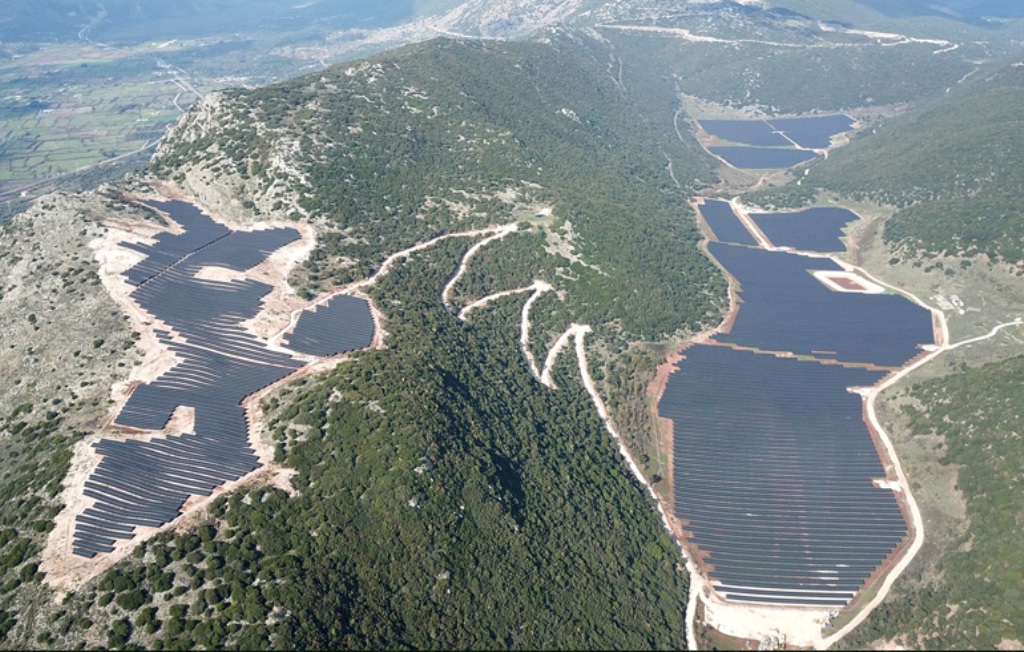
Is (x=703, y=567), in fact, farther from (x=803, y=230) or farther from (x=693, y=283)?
(x=803, y=230)

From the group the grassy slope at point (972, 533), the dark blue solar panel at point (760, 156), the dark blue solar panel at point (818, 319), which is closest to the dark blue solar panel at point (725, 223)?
the dark blue solar panel at point (818, 319)

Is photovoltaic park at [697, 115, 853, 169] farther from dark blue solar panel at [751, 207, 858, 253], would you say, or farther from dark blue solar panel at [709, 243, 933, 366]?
dark blue solar panel at [709, 243, 933, 366]

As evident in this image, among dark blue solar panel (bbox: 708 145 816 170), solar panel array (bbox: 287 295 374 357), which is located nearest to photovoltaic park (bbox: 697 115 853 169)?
dark blue solar panel (bbox: 708 145 816 170)

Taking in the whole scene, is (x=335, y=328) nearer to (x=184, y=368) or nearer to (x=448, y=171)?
(x=184, y=368)

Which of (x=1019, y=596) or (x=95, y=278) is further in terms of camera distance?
(x=95, y=278)

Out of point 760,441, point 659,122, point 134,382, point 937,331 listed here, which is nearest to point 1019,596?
point 760,441

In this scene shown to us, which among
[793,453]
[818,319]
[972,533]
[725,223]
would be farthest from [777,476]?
[725,223]
